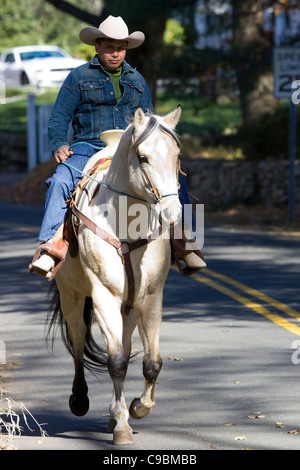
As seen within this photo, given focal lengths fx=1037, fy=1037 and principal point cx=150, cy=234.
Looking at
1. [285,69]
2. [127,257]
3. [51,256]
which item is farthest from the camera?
[285,69]

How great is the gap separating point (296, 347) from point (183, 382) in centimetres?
159

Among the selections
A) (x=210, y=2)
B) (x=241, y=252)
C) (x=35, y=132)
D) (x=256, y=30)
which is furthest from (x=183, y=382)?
(x=35, y=132)

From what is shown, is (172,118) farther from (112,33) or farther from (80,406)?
(80,406)

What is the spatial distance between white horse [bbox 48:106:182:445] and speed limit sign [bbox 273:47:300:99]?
13868mm

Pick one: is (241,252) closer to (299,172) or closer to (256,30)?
(299,172)

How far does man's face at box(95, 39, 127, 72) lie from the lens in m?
7.52

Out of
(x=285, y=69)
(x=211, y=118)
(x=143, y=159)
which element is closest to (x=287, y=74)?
(x=285, y=69)

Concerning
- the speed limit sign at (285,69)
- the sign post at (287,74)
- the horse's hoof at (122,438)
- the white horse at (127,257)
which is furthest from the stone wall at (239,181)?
the horse's hoof at (122,438)

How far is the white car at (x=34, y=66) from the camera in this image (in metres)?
40.1

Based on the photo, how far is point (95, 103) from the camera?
7559mm

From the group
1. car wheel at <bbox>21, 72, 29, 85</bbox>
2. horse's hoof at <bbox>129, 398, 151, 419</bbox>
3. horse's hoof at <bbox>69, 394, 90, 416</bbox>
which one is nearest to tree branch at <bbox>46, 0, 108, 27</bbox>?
car wheel at <bbox>21, 72, 29, 85</bbox>

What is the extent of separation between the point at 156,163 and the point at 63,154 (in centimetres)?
132

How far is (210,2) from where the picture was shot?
22.2 m

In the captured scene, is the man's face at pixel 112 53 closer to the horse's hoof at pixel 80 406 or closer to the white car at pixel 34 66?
the horse's hoof at pixel 80 406
